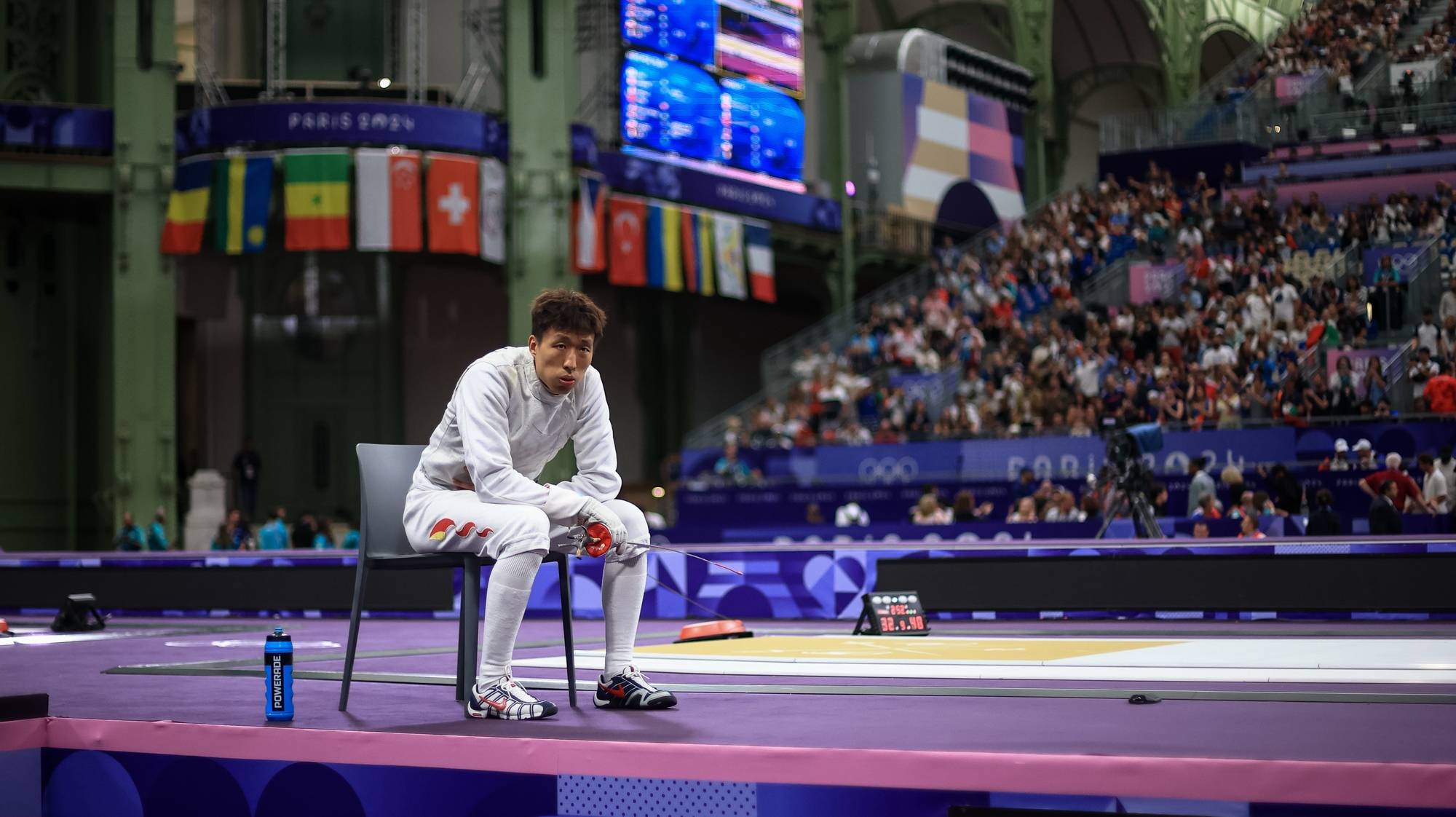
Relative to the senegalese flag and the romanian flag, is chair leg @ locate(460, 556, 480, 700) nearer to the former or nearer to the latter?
the senegalese flag

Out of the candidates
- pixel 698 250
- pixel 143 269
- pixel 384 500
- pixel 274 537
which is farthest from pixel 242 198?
pixel 384 500

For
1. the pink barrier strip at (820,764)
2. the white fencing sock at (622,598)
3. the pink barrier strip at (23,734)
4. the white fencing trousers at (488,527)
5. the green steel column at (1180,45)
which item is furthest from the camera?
the green steel column at (1180,45)

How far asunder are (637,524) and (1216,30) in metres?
39.6

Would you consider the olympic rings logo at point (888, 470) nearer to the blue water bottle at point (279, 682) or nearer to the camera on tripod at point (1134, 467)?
the camera on tripod at point (1134, 467)

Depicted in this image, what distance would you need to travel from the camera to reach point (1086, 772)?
14.1 ft

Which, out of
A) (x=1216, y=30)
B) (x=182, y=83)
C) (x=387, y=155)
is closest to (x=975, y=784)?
(x=387, y=155)

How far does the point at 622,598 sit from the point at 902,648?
3.57m

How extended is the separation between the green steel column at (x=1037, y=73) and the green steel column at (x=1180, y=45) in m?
2.82

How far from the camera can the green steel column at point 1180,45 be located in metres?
40.1

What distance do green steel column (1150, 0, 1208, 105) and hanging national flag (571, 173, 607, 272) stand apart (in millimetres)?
17422

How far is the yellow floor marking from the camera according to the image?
8594 millimetres

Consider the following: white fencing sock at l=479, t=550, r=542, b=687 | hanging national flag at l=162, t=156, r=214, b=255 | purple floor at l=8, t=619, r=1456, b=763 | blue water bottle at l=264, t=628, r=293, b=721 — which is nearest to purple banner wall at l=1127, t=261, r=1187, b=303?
hanging national flag at l=162, t=156, r=214, b=255

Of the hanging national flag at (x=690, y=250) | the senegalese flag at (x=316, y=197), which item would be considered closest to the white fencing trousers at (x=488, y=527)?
the senegalese flag at (x=316, y=197)

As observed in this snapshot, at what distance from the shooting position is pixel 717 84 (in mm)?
32562
